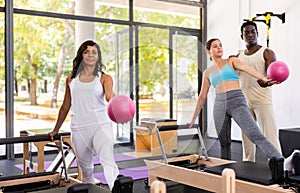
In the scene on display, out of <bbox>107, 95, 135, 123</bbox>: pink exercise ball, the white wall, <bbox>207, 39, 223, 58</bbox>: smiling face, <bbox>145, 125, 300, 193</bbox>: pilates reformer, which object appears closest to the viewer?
<bbox>107, 95, 135, 123</bbox>: pink exercise ball

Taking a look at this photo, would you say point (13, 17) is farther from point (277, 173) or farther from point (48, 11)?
point (277, 173)

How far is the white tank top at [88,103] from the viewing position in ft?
7.80

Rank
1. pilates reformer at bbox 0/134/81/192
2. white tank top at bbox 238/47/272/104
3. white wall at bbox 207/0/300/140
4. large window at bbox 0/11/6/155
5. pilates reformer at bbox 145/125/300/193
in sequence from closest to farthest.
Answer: pilates reformer at bbox 145/125/300/193 < pilates reformer at bbox 0/134/81/192 < white tank top at bbox 238/47/272/104 < large window at bbox 0/11/6/155 < white wall at bbox 207/0/300/140

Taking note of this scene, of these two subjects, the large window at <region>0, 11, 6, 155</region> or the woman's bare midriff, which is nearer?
the woman's bare midriff

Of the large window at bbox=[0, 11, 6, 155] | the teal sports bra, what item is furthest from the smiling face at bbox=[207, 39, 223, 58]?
the large window at bbox=[0, 11, 6, 155]

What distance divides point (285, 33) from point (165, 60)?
459cm

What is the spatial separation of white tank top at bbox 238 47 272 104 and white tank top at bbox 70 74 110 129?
145 centimetres

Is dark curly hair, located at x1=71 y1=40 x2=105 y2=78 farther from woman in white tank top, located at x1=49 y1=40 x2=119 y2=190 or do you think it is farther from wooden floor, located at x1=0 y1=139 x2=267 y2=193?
wooden floor, located at x1=0 y1=139 x2=267 y2=193

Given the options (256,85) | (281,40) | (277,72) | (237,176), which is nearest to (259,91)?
(256,85)

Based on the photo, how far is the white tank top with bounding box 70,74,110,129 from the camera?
7.80 ft

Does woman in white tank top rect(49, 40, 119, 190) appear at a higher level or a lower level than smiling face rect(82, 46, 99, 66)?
lower

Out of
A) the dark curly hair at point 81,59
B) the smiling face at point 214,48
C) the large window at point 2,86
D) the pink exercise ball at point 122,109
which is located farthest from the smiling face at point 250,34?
the large window at point 2,86

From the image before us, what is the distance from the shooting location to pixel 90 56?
95.3 inches

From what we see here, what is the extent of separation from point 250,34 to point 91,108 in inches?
67.0
